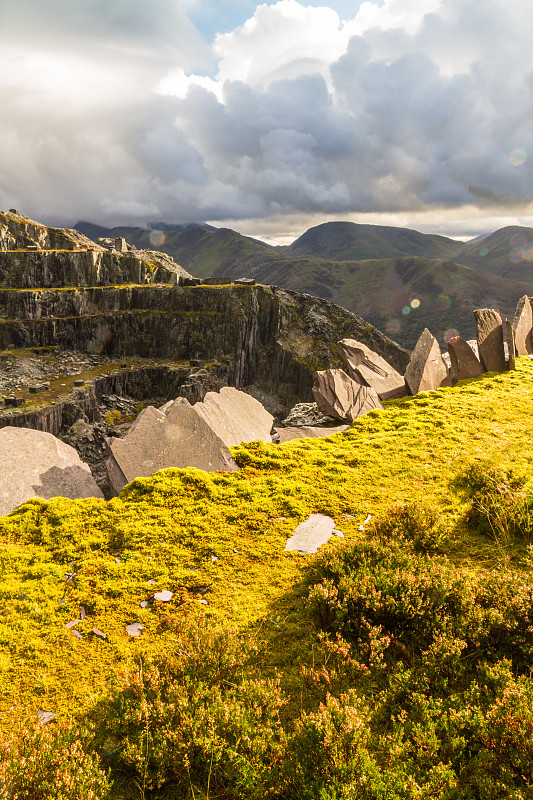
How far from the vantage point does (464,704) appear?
4.27 metres

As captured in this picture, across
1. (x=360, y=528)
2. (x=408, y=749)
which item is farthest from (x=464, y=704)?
(x=360, y=528)

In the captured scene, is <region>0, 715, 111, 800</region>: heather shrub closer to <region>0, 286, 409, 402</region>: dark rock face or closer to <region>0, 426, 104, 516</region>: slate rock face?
<region>0, 426, 104, 516</region>: slate rock face

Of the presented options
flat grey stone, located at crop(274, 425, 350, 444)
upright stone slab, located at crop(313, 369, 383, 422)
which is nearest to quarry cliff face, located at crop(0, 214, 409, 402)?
upright stone slab, located at crop(313, 369, 383, 422)

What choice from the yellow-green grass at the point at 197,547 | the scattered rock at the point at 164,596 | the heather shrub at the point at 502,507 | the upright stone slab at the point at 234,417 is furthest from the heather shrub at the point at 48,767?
the upright stone slab at the point at 234,417

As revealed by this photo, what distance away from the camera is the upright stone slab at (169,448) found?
10.8 metres

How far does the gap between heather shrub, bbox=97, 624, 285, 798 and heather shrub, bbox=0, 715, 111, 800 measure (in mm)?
302

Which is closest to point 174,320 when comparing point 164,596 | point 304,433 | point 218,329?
point 218,329

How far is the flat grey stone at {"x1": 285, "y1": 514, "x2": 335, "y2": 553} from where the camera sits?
7559mm

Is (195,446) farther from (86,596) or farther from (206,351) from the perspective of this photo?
(206,351)

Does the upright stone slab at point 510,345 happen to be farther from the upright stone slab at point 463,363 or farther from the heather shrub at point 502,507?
the heather shrub at point 502,507

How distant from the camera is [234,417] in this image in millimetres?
14398

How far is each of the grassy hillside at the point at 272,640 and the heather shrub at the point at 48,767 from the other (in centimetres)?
2

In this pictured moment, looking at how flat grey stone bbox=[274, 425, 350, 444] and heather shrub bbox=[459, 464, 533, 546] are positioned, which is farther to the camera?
flat grey stone bbox=[274, 425, 350, 444]

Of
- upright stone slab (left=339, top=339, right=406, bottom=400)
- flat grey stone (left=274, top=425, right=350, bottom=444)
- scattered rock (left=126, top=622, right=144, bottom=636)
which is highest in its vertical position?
upright stone slab (left=339, top=339, right=406, bottom=400)
